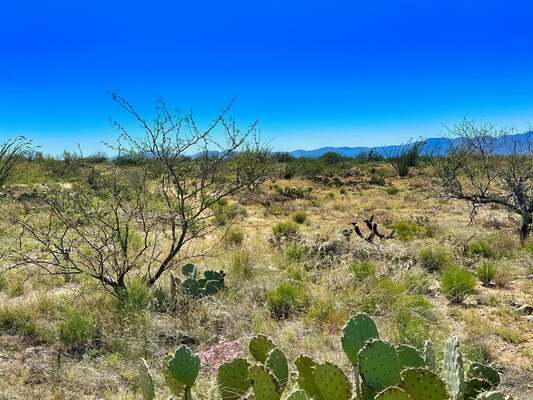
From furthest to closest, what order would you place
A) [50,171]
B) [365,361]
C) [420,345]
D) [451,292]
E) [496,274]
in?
[50,171]
[496,274]
[451,292]
[420,345]
[365,361]

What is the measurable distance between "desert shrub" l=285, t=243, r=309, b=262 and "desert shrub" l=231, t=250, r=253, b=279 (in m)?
0.77

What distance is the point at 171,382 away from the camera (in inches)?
128

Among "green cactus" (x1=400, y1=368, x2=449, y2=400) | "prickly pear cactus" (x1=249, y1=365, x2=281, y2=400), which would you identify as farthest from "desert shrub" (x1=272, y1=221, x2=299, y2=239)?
"green cactus" (x1=400, y1=368, x2=449, y2=400)

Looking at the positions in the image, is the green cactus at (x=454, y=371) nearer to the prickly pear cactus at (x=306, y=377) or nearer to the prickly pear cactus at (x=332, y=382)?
the prickly pear cactus at (x=332, y=382)

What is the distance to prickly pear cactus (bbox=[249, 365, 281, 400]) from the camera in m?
2.89

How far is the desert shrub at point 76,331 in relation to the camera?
5.12 metres

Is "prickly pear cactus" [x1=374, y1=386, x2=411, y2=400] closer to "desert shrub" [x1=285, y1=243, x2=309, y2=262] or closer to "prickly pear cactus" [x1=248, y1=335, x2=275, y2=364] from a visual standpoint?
"prickly pear cactus" [x1=248, y1=335, x2=275, y2=364]

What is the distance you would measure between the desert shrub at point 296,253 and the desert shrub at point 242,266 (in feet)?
2.53

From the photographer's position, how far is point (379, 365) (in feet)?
9.39

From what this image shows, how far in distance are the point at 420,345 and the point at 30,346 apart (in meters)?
3.84

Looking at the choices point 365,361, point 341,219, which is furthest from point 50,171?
point 365,361

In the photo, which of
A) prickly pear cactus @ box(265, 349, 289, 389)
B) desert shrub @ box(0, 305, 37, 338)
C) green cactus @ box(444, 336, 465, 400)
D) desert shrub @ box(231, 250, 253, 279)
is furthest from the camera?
desert shrub @ box(231, 250, 253, 279)

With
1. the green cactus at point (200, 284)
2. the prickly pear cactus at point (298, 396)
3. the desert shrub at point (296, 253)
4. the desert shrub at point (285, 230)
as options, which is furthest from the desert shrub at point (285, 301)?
the desert shrub at point (285, 230)

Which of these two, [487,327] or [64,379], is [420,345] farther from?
[64,379]
